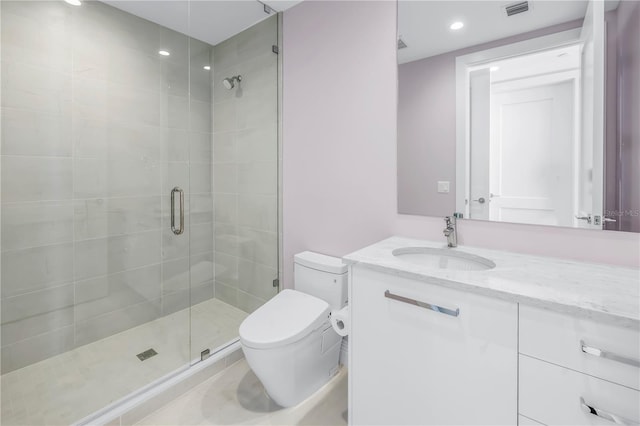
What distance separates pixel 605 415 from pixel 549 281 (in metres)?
0.35

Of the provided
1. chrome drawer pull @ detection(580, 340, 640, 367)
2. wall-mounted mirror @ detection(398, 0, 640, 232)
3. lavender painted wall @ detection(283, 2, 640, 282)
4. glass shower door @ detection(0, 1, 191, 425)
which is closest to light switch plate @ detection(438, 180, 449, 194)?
wall-mounted mirror @ detection(398, 0, 640, 232)

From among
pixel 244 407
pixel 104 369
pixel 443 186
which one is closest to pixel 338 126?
pixel 443 186

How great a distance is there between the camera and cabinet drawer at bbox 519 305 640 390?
730 millimetres

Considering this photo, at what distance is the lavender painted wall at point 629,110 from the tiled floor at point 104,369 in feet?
7.26

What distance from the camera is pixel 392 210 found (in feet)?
5.57

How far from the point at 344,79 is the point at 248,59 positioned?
99cm

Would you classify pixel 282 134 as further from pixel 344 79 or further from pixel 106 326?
pixel 106 326

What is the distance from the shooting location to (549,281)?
0.96 metres

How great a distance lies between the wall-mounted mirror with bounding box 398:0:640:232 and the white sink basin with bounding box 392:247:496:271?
22 centimetres

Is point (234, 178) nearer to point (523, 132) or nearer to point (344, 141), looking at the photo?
point (344, 141)

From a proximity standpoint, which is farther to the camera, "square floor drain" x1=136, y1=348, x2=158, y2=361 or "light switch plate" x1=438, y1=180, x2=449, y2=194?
"square floor drain" x1=136, y1=348, x2=158, y2=361

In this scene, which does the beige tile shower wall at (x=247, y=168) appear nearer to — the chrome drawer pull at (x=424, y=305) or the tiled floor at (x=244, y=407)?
the tiled floor at (x=244, y=407)

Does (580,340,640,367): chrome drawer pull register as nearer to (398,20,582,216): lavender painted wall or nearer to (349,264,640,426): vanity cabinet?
(349,264,640,426): vanity cabinet

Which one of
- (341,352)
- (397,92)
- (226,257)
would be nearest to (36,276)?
(226,257)
